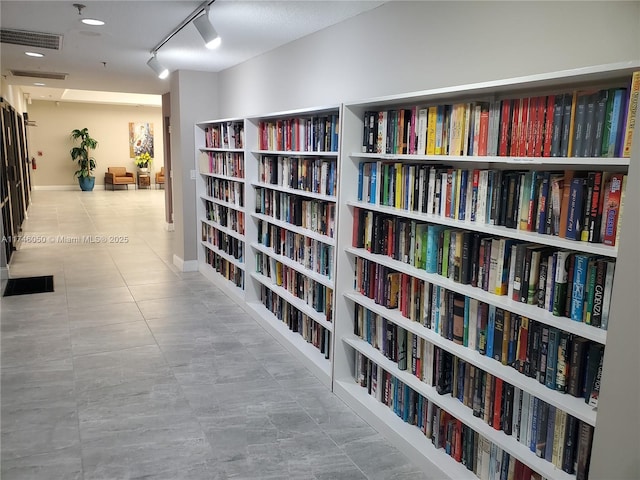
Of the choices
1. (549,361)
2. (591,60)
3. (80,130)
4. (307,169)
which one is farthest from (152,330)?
(80,130)

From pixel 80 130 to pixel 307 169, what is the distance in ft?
48.4

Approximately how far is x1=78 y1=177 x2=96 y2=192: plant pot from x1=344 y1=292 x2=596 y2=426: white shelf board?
49.4 feet

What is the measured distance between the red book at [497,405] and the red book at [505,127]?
38.9 inches

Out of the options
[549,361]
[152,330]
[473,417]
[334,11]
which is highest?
[334,11]

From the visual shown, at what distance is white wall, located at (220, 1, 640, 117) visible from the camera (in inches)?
74.7

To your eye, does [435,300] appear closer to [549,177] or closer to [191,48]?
[549,177]

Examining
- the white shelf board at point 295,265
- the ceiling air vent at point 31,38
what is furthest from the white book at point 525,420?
the ceiling air vent at point 31,38

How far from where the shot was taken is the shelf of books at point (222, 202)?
4.85 meters

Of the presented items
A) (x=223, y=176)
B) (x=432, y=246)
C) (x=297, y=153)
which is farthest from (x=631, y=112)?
(x=223, y=176)

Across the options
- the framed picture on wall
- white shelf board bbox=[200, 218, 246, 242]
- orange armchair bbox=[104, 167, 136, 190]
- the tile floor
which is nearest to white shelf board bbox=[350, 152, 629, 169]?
the tile floor

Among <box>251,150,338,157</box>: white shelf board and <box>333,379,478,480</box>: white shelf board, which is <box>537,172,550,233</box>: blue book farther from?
<box>251,150,338,157</box>: white shelf board

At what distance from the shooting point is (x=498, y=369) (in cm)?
206

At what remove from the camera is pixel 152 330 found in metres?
4.23

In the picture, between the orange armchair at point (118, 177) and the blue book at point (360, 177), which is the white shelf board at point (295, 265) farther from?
the orange armchair at point (118, 177)
